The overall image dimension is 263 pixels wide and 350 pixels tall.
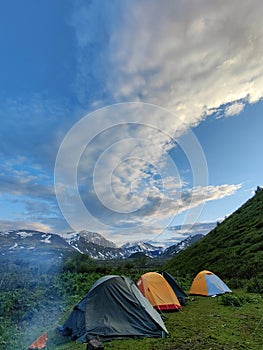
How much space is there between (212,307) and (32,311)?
820 cm

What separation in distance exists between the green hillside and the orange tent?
847cm

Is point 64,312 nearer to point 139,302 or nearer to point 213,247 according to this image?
point 139,302

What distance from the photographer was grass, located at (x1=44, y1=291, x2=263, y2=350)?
8297mm

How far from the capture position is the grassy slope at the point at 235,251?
2484cm

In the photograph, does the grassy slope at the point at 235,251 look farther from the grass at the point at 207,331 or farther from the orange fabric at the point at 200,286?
the grass at the point at 207,331

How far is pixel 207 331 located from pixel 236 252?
804 inches

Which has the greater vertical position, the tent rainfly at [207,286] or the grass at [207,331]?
the tent rainfly at [207,286]

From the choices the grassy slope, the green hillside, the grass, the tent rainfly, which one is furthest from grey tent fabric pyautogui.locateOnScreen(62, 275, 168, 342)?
the grassy slope

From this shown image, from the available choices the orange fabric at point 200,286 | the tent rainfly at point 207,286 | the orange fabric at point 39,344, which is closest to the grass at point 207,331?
the orange fabric at point 39,344

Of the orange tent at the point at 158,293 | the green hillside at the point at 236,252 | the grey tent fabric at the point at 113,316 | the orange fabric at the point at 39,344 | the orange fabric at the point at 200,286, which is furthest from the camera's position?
the green hillside at the point at 236,252

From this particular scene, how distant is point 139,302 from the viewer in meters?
9.87

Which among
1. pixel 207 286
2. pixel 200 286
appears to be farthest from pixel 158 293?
pixel 200 286

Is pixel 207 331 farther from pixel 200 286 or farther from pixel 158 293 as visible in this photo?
pixel 200 286

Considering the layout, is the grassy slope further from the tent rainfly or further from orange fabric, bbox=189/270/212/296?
orange fabric, bbox=189/270/212/296
